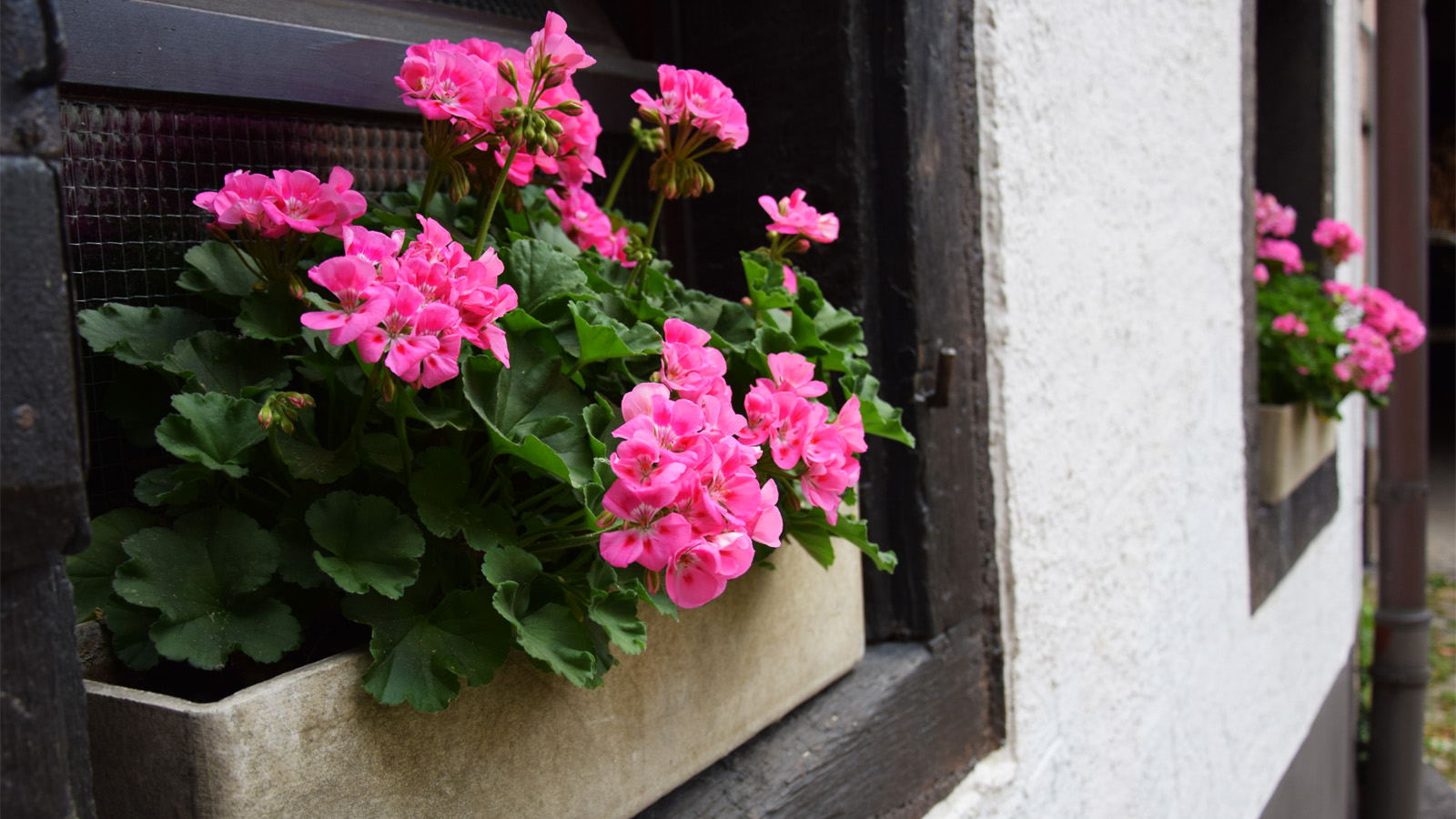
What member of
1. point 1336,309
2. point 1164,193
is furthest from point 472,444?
point 1336,309

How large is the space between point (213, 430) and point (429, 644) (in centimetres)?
21

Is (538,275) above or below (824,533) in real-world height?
above

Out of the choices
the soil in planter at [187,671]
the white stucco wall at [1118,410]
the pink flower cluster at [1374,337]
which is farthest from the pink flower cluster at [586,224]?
the pink flower cluster at [1374,337]

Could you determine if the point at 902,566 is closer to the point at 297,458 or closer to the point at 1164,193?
the point at 297,458

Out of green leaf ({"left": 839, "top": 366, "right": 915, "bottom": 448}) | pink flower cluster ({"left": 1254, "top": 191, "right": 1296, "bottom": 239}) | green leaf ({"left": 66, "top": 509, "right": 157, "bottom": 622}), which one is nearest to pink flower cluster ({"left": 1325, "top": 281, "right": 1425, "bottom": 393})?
pink flower cluster ({"left": 1254, "top": 191, "right": 1296, "bottom": 239})

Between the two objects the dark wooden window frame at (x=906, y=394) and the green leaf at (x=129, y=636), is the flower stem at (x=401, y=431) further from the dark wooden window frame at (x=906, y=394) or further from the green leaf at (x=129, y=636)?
the dark wooden window frame at (x=906, y=394)

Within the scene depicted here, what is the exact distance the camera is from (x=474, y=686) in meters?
0.75

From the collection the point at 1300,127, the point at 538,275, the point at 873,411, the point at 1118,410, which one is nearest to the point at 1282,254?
the point at 1300,127

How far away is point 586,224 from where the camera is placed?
42.6 inches

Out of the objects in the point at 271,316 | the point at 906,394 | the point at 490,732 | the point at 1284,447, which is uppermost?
the point at 271,316

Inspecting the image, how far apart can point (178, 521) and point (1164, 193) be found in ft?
6.86

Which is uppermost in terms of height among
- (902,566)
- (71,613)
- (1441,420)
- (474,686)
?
(71,613)

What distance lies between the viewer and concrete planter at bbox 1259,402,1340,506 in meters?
2.98

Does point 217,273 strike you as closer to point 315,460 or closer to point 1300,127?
point 315,460
